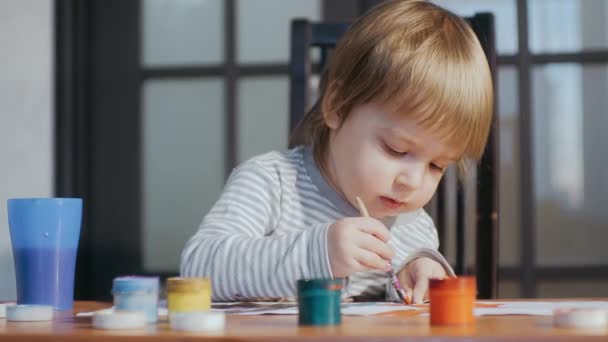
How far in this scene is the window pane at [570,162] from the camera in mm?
2215

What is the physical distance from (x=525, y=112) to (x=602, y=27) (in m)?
0.26

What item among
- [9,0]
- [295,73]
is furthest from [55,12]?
[295,73]

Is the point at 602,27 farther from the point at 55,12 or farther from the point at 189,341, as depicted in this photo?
the point at 189,341

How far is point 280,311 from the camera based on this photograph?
0.85 meters

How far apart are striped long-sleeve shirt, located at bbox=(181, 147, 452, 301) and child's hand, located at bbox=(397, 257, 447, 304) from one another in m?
0.01

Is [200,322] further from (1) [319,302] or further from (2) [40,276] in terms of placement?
(2) [40,276]

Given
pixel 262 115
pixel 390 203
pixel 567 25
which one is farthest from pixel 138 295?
pixel 567 25

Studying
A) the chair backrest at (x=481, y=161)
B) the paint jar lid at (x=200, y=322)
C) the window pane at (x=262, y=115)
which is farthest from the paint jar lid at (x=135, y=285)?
the window pane at (x=262, y=115)

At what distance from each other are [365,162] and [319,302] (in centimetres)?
44

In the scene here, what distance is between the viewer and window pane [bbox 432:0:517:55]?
225 cm

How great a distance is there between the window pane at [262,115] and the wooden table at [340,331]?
5.00ft

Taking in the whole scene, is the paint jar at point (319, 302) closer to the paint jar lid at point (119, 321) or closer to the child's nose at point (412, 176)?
the paint jar lid at point (119, 321)

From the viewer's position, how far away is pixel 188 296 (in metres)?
0.76

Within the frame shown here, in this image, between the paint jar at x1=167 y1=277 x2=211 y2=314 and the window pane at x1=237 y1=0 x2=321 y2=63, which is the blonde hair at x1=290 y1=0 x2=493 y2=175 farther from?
→ the window pane at x1=237 y1=0 x2=321 y2=63
